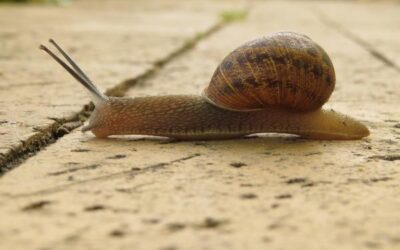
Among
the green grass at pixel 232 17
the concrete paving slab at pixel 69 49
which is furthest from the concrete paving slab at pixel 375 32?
the concrete paving slab at pixel 69 49

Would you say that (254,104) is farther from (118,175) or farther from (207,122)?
(118,175)

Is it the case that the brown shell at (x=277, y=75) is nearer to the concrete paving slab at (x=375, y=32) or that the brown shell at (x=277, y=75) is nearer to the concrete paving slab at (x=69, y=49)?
the concrete paving slab at (x=69, y=49)

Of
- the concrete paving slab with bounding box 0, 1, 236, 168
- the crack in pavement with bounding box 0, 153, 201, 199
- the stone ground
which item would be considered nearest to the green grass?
the concrete paving slab with bounding box 0, 1, 236, 168

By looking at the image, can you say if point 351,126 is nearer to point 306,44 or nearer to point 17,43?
point 306,44

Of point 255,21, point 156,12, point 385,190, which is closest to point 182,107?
point 385,190

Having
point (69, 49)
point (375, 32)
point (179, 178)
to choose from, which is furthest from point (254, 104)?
point (375, 32)
